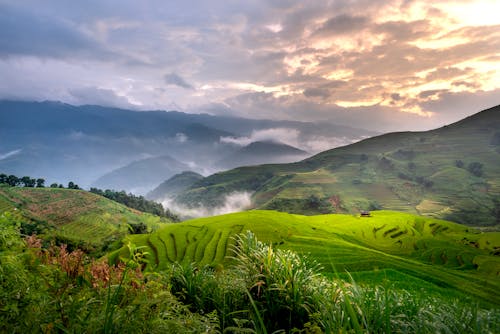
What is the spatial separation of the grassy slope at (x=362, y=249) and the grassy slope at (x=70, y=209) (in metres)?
60.2

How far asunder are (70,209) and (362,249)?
421 feet

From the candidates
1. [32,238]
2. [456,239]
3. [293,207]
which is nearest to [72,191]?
[293,207]

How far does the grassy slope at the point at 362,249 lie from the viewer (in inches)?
1131

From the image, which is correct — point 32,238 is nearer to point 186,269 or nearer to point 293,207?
point 186,269

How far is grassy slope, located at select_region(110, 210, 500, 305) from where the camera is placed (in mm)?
28719

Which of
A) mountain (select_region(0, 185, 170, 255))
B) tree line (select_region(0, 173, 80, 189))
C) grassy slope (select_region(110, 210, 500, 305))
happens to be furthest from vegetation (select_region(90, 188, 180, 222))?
grassy slope (select_region(110, 210, 500, 305))

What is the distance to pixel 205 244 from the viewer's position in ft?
145

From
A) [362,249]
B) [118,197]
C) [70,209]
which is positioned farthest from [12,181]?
[362,249]

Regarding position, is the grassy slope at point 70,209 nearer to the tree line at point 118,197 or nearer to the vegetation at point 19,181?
the tree line at point 118,197

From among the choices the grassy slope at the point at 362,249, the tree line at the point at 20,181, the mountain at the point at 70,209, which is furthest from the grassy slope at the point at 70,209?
the grassy slope at the point at 362,249

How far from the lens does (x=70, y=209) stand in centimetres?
12850

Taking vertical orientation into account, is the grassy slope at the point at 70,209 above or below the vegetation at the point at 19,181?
below

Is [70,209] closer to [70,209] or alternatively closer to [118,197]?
[70,209]

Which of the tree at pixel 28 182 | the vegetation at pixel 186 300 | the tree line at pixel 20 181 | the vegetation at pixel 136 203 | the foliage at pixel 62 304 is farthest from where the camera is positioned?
the vegetation at pixel 136 203
